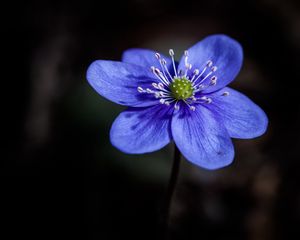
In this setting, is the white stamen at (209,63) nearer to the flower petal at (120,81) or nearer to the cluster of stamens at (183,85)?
the cluster of stamens at (183,85)

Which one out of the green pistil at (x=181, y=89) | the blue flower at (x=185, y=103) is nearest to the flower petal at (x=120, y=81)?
the blue flower at (x=185, y=103)

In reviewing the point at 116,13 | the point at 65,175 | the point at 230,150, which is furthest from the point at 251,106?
the point at 116,13

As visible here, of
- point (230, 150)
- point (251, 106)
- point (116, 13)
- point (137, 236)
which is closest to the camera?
point (230, 150)

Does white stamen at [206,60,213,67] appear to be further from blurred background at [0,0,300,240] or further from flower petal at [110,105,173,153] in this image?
blurred background at [0,0,300,240]

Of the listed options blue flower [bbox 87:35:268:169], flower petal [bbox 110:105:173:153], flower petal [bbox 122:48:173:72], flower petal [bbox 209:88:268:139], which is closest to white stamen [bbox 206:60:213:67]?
blue flower [bbox 87:35:268:169]

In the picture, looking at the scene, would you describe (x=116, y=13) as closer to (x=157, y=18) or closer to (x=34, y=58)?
(x=157, y=18)

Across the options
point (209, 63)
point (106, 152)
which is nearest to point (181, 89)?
point (209, 63)

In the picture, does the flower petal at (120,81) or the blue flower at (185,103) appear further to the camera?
the flower petal at (120,81)
